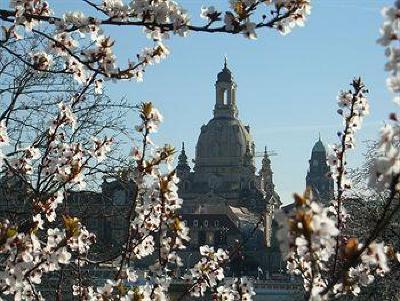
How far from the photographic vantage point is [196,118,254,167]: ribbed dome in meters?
114

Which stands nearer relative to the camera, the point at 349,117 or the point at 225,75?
the point at 349,117

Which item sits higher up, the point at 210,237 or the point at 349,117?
the point at 210,237

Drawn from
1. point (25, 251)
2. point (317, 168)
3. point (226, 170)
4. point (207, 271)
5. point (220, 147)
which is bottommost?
point (25, 251)

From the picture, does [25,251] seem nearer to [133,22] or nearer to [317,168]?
[133,22]

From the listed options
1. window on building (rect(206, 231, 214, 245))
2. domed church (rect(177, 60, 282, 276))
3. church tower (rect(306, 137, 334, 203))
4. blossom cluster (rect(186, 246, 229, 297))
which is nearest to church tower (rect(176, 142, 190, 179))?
domed church (rect(177, 60, 282, 276))

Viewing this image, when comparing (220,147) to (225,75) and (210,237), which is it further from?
(210,237)

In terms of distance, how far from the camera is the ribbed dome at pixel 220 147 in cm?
11388

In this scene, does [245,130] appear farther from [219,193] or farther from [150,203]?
[150,203]

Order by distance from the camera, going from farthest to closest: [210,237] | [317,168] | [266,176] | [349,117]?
[317,168], [266,176], [210,237], [349,117]

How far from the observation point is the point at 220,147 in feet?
374

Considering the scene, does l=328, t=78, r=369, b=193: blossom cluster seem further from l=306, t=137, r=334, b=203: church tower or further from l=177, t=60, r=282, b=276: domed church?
l=306, t=137, r=334, b=203: church tower

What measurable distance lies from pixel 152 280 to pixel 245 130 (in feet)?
376

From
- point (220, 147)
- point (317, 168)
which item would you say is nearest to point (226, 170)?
point (220, 147)

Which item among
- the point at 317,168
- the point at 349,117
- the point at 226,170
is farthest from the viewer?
the point at 317,168
